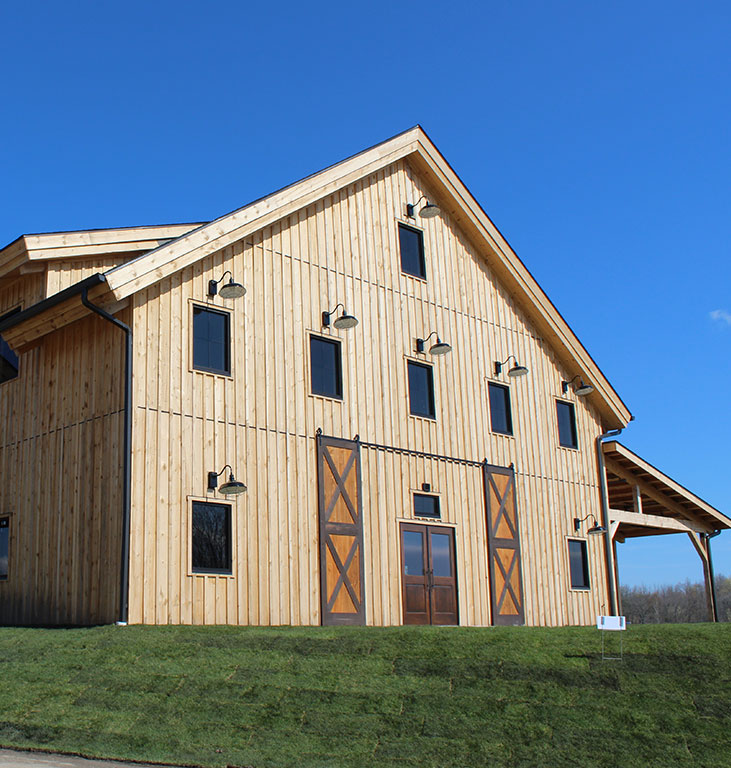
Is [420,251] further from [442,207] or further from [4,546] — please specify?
[4,546]

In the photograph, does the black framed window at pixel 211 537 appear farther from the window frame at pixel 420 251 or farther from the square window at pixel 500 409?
the square window at pixel 500 409

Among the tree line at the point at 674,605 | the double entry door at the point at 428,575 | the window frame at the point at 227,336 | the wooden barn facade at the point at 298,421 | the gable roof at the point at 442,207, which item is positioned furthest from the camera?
the tree line at the point at 674,605

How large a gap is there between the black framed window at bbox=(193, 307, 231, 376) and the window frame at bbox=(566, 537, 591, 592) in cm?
981

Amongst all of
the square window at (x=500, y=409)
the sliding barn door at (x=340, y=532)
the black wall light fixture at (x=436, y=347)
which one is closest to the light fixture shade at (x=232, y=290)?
the sliding barn door at (x=340, y=532)

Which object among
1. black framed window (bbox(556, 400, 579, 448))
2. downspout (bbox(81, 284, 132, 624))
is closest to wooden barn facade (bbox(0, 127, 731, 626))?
downspout (bbox(81, 284, 132, 624))

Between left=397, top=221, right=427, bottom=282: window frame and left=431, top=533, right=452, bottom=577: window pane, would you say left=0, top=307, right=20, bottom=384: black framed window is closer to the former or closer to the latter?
left=397, top=221, right=427, bottom=282: window frame

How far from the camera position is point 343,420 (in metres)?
17.3

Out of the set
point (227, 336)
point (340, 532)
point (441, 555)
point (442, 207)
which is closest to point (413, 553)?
point (441, 555)

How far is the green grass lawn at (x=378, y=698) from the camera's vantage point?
8.30 m

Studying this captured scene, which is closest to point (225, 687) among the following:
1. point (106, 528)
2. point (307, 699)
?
point (307, 699)

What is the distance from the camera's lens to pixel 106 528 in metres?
14.2

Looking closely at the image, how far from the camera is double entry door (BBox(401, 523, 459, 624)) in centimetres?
1759

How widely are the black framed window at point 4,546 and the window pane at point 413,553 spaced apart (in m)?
6.98

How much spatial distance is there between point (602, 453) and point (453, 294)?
235 inches
